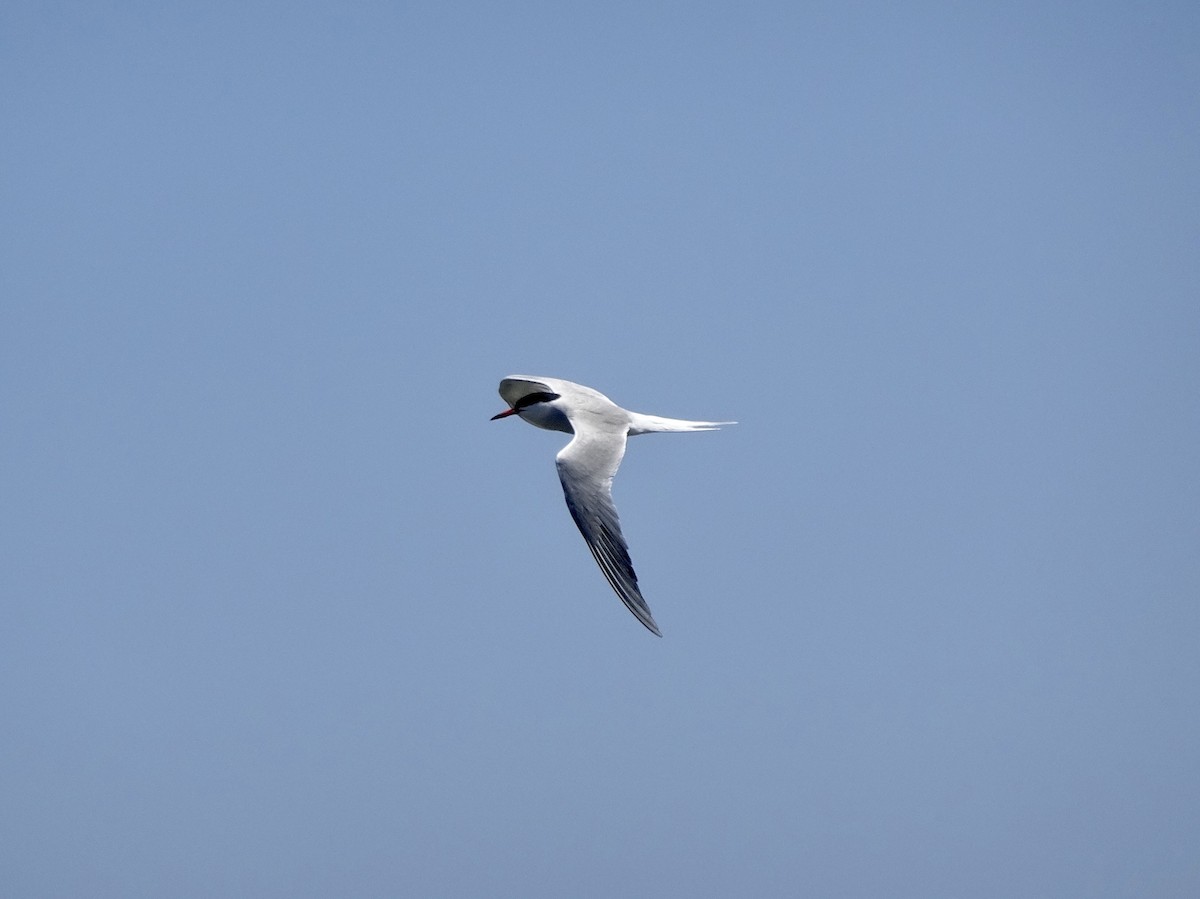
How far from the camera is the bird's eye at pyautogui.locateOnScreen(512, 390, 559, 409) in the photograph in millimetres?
16969

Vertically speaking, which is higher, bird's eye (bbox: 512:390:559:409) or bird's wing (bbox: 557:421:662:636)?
bird's eye (bbox: 512:390:559:409)

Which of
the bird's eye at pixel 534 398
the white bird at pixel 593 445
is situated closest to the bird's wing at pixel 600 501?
the white bird at pixel 593 445

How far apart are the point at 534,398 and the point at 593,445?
205 centimetres

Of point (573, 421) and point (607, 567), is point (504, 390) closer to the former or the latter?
point (573, 421)

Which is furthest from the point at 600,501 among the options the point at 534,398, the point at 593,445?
the point at 534,398

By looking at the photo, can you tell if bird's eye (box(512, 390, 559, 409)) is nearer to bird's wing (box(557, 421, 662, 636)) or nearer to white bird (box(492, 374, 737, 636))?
white bird (box(492, 374, 737, 636))

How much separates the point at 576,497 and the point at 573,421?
1.71m

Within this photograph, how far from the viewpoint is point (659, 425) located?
16578 millimetres

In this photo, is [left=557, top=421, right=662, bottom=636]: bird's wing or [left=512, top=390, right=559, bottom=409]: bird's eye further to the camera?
[left=512, top=390, right=559, bottom=409]: bird's eye

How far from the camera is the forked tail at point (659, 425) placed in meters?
16.3

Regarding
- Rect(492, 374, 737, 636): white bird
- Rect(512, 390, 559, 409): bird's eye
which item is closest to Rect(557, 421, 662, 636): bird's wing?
Rect(492, 374, 737, 636): white bird

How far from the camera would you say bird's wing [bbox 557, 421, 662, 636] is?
13680mm

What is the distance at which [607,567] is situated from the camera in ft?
45.3

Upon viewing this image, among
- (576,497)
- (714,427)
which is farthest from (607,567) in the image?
(714,427)
